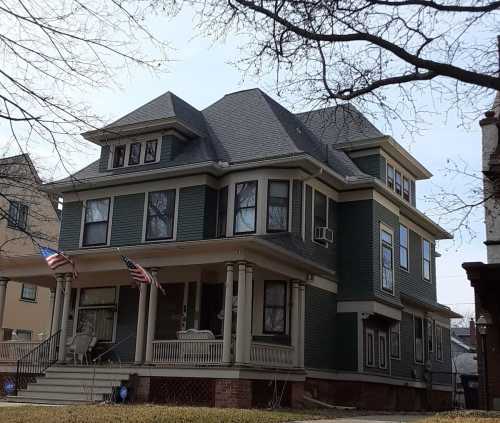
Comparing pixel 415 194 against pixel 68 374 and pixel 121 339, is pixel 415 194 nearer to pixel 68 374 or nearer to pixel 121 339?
pixel 121 339

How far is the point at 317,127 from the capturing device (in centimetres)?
2442

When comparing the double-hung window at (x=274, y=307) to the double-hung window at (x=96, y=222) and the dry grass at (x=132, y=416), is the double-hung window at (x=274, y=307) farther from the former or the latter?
the dry grass at (x=132, y=416)

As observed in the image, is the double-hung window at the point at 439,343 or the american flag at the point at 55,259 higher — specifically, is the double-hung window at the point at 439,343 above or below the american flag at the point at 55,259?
below

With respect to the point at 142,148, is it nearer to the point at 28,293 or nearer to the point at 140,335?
the point at 140,335

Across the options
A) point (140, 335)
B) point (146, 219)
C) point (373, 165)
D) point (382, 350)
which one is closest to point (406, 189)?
point (373, 165)

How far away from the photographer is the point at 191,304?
19578mm

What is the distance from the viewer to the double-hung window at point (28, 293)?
32.3m

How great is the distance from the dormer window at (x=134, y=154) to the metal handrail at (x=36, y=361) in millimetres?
5802

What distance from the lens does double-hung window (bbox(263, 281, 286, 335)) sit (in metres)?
18.7

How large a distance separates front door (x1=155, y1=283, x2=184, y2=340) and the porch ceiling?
369 millimetres

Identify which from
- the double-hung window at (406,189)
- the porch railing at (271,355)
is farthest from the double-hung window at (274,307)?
the double-hung window at (406,189)

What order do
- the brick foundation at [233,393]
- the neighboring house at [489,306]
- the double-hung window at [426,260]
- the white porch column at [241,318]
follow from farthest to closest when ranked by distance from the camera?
1. the double-hung window at [426,260]
2. the white porch column at [241,318]
3. the brick foundation at [233,393]
4. the neighboring house at [489,306]

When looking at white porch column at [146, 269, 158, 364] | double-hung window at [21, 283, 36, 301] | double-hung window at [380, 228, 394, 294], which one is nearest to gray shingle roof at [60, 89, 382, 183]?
double-hung window at [380, 228, 394, 294]

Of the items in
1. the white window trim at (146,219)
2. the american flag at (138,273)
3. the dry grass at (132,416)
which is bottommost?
→ the dry grass at (132,416)
